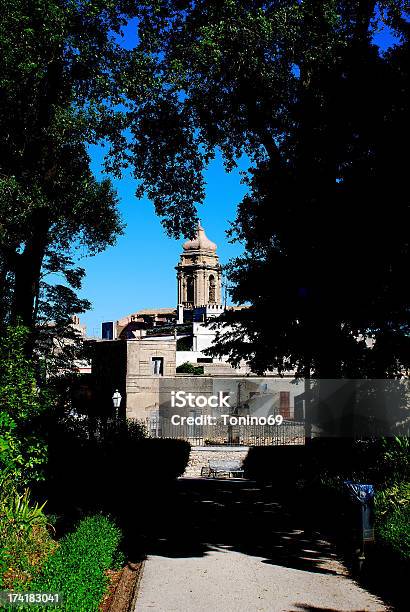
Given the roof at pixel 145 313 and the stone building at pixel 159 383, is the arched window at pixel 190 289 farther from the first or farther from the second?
the stone building at pixel 159 383

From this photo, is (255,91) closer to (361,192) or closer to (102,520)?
(361,192)

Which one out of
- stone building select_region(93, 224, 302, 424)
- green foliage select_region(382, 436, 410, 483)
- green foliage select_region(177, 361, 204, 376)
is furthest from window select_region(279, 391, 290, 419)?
green foliage select_region(382, 436, 410, 483)

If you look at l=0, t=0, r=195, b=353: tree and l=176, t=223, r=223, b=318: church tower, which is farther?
l=176, t=223, r=223, b=318: church tower

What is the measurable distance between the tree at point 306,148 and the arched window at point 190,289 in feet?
401

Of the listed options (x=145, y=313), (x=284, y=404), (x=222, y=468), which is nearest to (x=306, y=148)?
(x=222, y=468)

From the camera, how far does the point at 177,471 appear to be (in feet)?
74.3

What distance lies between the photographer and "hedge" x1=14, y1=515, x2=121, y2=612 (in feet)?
20.9

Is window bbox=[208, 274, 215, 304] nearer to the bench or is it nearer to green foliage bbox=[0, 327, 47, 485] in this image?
the bench

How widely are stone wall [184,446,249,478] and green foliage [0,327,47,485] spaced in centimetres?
2301

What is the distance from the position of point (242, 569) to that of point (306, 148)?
30.9 feet

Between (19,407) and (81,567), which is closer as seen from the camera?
(81,567)

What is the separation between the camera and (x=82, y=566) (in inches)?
297

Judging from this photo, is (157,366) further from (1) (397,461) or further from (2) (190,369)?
(1) (397,461)

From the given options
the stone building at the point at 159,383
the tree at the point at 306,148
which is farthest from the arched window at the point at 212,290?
the tree at the point at 306,148
